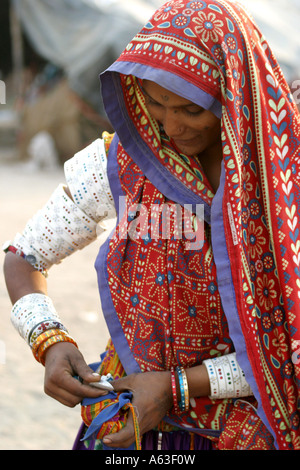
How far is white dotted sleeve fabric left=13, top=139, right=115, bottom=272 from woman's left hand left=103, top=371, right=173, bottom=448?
1.54ft

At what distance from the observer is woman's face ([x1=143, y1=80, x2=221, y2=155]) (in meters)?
1.62

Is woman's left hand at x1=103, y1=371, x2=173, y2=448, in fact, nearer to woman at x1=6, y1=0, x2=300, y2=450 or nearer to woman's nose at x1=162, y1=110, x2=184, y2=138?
woman at x1=6, y1=0, x2=300, y2=450

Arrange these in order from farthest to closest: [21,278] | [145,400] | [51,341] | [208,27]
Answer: [21,278], [51,341], [145,400], [208,27]

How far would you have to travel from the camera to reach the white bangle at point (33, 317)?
1.82 metres

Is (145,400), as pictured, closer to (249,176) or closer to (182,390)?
(182,390)

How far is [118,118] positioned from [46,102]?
Answer: 980cm

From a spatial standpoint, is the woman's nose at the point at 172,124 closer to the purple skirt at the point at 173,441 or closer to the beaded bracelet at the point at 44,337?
the beaded bracelet at the point at 44,337

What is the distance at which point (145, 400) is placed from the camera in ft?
5.47

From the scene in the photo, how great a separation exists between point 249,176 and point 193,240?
9.5 inches

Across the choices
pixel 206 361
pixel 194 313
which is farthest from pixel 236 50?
pixel 206 361

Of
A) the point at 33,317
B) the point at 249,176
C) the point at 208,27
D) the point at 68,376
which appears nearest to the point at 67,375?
the point at 68,376

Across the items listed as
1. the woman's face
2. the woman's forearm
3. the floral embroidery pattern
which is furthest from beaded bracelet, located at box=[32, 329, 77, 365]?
the floral embroidery pattern
